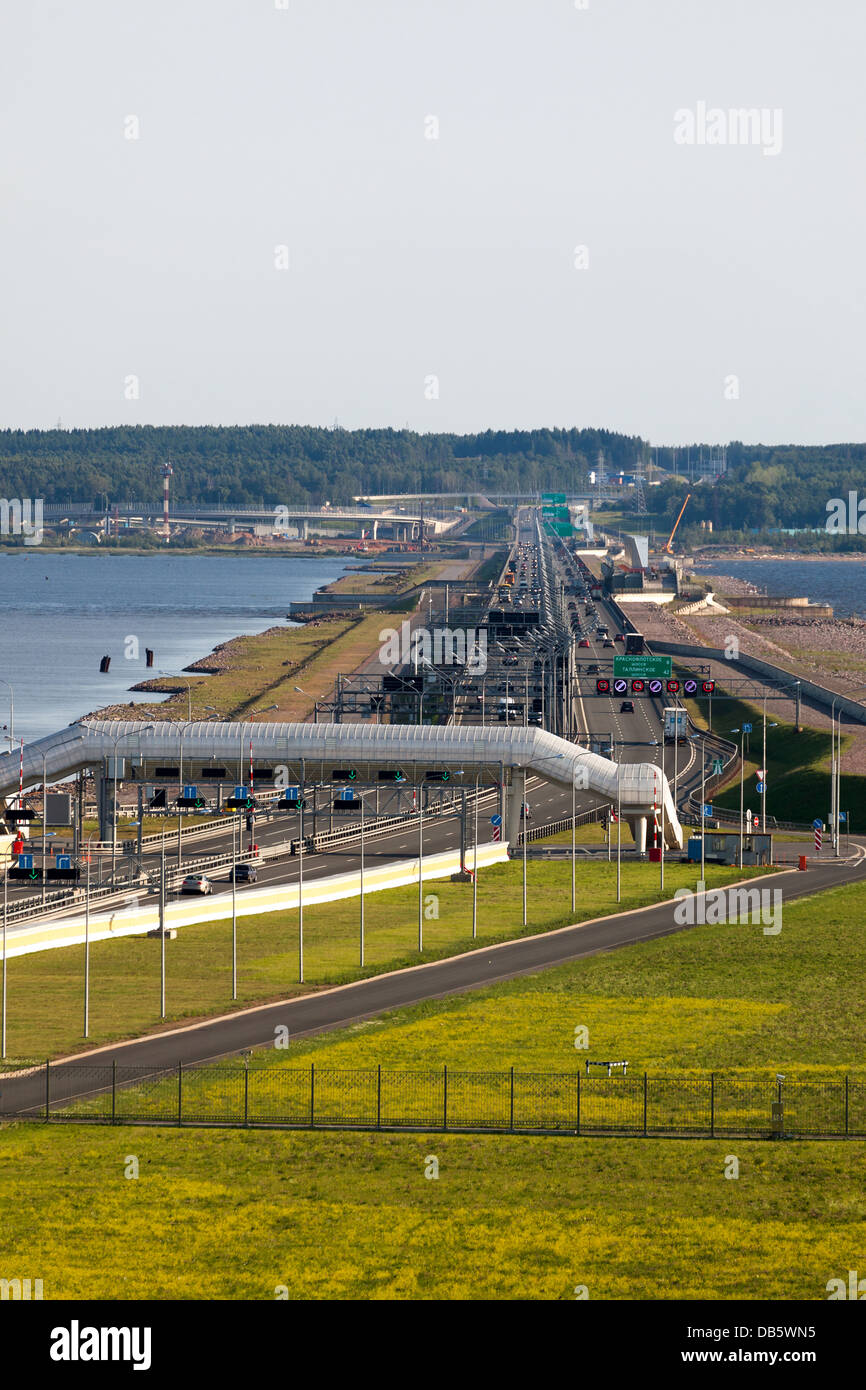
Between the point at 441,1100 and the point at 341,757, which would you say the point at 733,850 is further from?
the point at 441,1100

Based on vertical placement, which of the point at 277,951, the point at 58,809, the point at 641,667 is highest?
the point at 641,667

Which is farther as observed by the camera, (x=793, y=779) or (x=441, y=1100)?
(x=793, y=779)

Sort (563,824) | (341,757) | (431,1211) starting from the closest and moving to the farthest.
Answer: (431,1211) < (341,757) < (563,824)

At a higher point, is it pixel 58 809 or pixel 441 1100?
pixel 58 809

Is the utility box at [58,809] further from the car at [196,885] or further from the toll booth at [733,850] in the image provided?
the toll booth at [733,850]

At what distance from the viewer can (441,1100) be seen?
47.9m

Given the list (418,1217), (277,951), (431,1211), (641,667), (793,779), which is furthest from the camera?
(641,667)

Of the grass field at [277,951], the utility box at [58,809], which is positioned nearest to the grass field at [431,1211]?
the grass field at [277,951]

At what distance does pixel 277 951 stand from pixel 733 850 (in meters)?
29.9

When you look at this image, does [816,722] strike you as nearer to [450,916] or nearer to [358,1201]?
[450,916]

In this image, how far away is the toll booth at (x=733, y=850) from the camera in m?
90.2

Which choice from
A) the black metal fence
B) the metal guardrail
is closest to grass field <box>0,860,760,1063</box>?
the black metal fence

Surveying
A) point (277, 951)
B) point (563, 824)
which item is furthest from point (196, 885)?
point (563, 824)

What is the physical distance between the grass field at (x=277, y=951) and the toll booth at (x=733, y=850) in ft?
10.2
